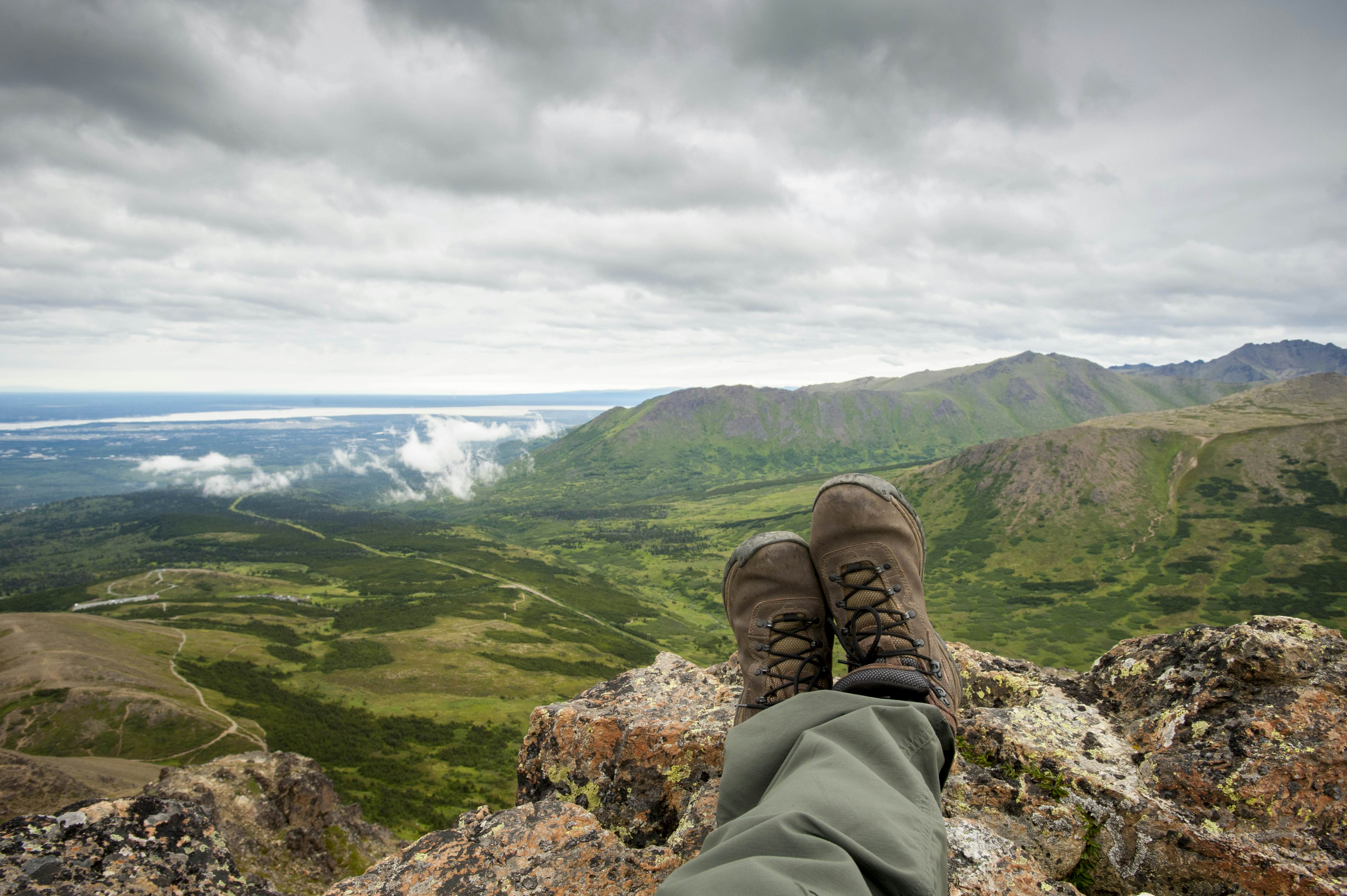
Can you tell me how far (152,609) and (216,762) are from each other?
184m

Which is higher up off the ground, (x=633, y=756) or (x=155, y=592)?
(x=633, y=756)

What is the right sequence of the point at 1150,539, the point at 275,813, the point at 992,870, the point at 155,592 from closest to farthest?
the point at 992,870 < the point at 275,813 < the point at 1150,539 < the point at 155,592

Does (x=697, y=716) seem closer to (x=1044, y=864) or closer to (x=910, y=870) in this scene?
(x=1044, y=864)

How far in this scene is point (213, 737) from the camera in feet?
247

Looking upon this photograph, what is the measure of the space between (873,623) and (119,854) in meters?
7.50

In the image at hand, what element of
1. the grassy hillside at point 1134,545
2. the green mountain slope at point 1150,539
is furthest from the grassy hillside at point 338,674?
the green mountain slope at point 1150,539

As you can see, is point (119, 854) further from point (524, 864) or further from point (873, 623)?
point (873, 623)

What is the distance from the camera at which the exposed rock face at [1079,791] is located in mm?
4172

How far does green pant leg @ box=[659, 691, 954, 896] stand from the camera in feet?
9.11

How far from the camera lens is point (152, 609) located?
157 m

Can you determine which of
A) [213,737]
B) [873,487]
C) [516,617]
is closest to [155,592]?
[516,617]

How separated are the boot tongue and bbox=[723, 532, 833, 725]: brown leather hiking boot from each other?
39 cm

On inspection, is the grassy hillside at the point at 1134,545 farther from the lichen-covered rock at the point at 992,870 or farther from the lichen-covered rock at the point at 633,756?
the lichen-covered rock at the point at 992,870

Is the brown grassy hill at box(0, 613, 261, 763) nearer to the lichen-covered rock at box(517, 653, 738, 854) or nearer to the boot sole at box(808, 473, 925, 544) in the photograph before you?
the lichen-covered rock at box(517, 653, 738, 854)
